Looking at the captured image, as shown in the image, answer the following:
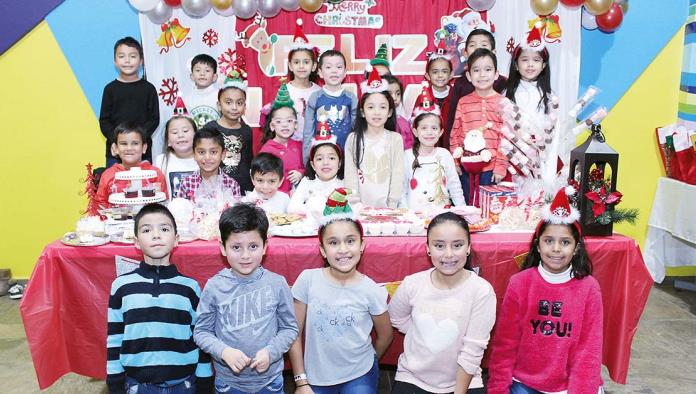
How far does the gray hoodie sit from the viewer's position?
2346 millimetres

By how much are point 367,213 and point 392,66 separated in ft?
7.08

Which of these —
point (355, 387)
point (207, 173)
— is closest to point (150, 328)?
point (355, 387)

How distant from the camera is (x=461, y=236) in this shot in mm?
2391

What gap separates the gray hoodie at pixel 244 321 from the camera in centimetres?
235

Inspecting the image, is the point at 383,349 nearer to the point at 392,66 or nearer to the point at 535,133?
the point at 535,133

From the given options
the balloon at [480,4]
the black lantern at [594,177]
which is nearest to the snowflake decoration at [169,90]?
the balloon at [480,4]

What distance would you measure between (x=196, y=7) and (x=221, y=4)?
192 mm

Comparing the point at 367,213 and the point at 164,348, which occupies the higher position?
the point at 367,213

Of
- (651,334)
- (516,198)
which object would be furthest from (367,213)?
(651,334)

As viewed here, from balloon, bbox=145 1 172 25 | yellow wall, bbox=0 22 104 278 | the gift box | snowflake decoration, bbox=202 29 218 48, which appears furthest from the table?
yellow wall, bbox=0 22 104 278

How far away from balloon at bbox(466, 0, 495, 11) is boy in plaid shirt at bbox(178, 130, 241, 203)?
97.1 inches

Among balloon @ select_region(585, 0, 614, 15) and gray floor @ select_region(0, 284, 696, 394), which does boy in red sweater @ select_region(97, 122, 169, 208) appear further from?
balloon @ select_region(585, 0, 614, 15)

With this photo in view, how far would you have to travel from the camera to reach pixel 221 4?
4645mm

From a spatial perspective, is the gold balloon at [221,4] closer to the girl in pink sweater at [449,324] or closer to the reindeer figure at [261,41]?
the reindeer figure at [261,41]
